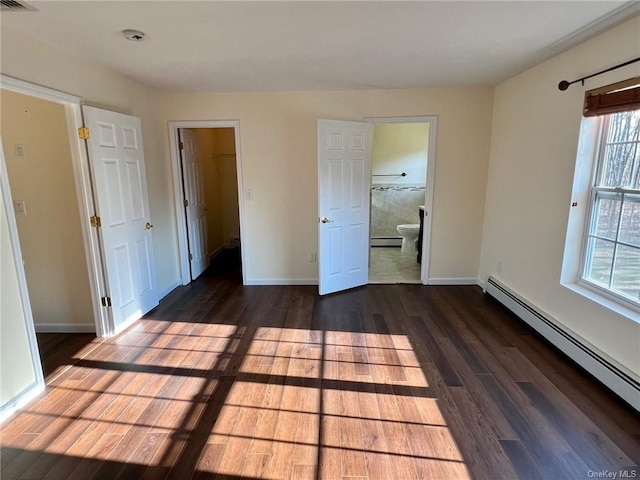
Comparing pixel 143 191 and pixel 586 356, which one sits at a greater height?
pixel 143 191

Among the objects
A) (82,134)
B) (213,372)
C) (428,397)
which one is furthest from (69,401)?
(428,397)

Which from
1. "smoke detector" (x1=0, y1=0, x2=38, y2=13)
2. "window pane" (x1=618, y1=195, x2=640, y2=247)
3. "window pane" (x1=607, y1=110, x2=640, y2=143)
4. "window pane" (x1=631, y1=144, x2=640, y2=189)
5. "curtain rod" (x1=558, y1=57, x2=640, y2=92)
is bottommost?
"window pane" (x1=618, y1=195, x2=640, y2=247)

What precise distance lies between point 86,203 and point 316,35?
229cm

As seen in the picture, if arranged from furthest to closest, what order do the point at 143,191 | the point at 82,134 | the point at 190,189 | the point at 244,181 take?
1. the point at 190,189
2. the point at 244,181
3. the point at 143,191
4. the point at 82,134

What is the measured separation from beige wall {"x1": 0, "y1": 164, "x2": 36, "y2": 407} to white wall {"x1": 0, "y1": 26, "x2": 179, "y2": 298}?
3.13 feet

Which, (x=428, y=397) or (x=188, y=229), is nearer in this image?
(x=428, y=397)

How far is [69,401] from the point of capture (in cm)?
224

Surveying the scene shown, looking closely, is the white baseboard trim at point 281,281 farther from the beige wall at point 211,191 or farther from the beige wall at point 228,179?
the beige wall at point 228,179

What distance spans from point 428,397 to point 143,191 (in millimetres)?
3270

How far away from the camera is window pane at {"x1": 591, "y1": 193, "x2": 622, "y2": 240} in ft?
7.95

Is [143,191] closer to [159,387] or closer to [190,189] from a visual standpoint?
[190,189]

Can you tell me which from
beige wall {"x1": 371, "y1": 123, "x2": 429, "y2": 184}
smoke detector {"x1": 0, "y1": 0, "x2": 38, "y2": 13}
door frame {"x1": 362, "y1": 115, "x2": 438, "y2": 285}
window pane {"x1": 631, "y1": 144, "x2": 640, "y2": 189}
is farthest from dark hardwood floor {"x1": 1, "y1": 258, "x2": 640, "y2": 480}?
beige wall {"x1": 371, "y1": 123, "x2": 429, "y2": 184}

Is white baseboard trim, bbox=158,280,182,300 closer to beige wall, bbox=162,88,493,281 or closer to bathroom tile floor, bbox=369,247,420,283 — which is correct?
Result: beige wall, bbox=162,88,493,281

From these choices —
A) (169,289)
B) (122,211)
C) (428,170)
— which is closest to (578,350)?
(428,170)
